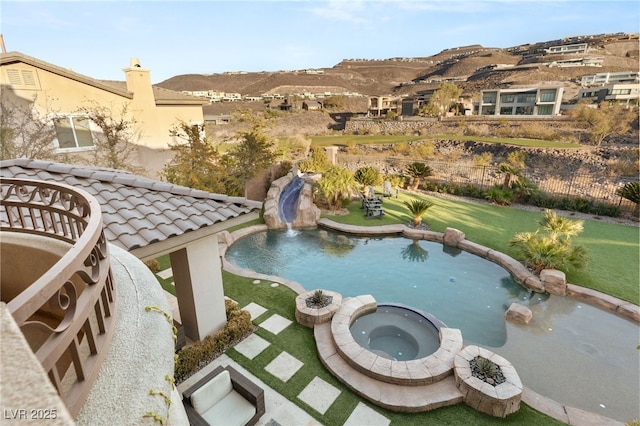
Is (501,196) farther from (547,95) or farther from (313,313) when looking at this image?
(547,95)

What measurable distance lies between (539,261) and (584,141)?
42.6 m

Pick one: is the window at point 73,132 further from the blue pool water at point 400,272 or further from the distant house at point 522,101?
the distant house at point 522,101

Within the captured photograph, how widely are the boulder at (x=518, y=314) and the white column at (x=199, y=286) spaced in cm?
752

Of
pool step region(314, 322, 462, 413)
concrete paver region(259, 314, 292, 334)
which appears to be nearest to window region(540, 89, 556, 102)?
pool step region(314, 322, 462, 413)

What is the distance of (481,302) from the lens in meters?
8.95

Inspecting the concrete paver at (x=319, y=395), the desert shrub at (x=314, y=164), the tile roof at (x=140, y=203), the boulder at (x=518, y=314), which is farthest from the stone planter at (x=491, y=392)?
the desert shrub at (x=314, y=164)

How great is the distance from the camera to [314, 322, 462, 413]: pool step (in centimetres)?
538

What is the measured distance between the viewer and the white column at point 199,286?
6051 mm

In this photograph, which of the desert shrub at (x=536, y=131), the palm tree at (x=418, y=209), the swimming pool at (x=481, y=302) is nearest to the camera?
the swimming pool at (x=481, y=302)

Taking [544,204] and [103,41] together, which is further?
[544,204]

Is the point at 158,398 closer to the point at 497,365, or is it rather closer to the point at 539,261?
the point at 497,365

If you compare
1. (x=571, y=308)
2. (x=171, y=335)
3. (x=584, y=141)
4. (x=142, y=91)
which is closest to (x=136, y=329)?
(x=171, y=335)

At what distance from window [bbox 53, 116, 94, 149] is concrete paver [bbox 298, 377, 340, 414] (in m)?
14.4

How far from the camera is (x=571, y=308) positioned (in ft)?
28.0
